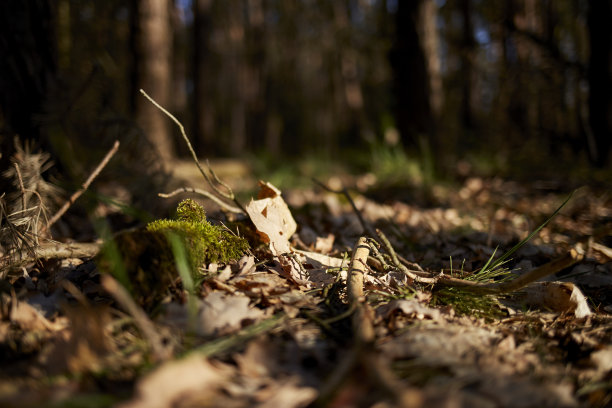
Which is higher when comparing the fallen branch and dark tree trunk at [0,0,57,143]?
dark tree trunk at [0,0,57,143]

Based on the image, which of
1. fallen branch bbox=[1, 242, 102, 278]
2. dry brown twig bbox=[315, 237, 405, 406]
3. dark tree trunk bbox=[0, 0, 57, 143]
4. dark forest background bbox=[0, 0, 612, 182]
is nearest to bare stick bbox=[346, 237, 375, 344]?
dry brown twig bbox=[315, 237, 405, 406]

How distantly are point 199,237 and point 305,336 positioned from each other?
1.93ft

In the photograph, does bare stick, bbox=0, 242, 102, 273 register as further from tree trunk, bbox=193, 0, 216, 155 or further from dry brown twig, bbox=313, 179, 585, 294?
tree trunk, bbox=193, 0, 216, 155

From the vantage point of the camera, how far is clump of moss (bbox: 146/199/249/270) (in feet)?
4.69

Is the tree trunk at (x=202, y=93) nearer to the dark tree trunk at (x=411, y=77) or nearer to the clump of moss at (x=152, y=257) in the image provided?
the dark tree trunk at (x=411, y=77)

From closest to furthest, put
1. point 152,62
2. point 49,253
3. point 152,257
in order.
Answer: point 152,257 → point 49,253 → point 152,62

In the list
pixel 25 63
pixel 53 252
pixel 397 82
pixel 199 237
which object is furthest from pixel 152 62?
pixel 199 237

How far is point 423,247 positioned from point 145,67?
4.50 m

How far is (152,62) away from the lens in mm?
5105

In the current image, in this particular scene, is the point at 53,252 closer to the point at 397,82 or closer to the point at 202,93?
the point at 397,82

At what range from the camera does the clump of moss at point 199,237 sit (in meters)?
1.43

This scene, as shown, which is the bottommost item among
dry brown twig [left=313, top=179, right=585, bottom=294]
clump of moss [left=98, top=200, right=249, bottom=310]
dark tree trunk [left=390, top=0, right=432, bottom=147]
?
dry brown twig [left=313, top=179, right=585, bottom=294]

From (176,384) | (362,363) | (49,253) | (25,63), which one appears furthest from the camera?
(25,63)

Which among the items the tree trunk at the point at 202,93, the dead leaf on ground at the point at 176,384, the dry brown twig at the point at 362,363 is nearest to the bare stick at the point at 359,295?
the dry brown twig at the point at 362,363
